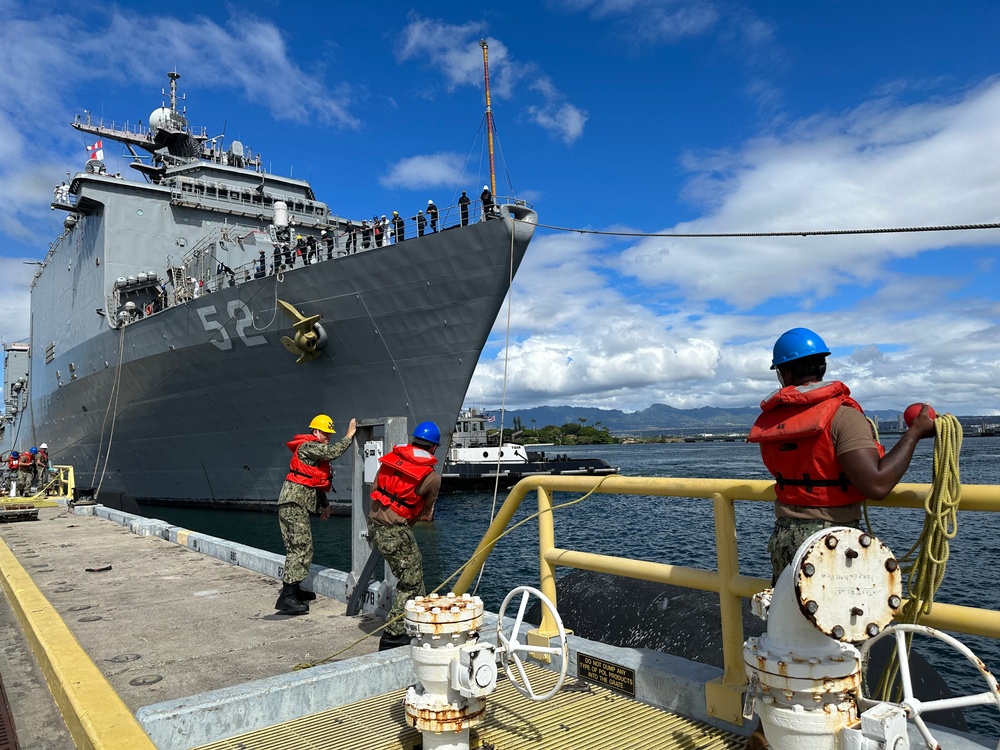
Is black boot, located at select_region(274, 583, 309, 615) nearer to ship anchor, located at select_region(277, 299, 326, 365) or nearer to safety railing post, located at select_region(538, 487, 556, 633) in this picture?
safety railing post, located at select_region(538, 487, 556, 633)

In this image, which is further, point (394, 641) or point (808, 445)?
point (394, 641)

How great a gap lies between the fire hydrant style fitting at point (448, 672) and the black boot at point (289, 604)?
2.83m

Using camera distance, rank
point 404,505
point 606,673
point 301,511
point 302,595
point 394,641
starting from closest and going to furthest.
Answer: point 606,673 → point 394,641 → point 404,505 → point 302,595 → point 301,511

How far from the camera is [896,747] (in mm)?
1763

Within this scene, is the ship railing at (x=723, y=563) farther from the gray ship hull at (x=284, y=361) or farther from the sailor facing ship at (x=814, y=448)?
the gray ship hull at (x=284, y=361)

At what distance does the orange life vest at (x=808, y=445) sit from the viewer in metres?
2.25

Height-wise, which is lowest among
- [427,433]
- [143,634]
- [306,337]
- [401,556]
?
[143,634]

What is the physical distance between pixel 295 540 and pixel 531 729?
302cm

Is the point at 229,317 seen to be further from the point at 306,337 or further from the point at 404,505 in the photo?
the point at 404,505

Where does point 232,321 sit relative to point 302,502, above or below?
above

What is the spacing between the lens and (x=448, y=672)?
2449 millimetres

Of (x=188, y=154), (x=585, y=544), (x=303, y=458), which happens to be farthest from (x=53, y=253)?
(x=303, y=458)

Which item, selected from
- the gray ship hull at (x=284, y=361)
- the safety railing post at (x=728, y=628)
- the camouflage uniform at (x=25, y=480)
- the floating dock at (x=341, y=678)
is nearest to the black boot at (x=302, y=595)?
the floating dock at (x=341, y=678)

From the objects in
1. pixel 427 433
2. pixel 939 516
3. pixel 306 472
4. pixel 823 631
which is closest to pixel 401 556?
pixel 427 433
